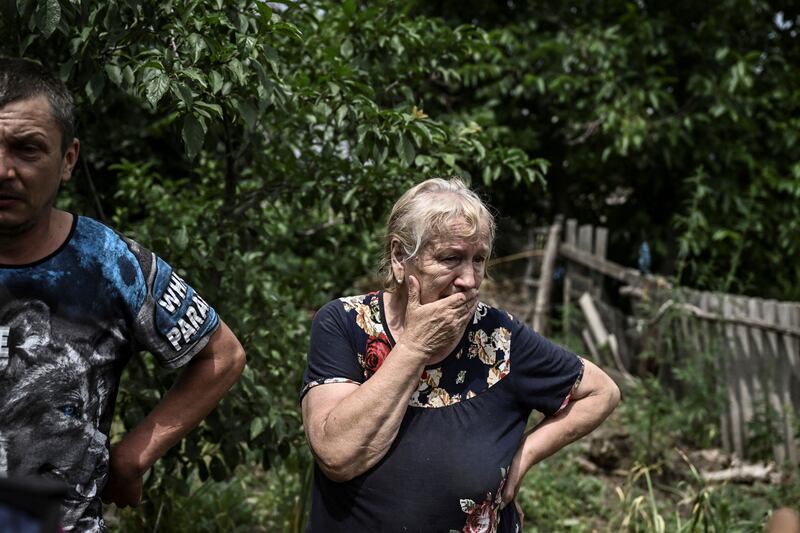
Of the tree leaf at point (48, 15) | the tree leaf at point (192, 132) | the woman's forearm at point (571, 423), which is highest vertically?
the tree leaf at point (48, 15)

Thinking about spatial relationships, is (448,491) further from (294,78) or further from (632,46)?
(632,46)

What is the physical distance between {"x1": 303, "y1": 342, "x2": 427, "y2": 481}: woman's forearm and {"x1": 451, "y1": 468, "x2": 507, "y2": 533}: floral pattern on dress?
260mm

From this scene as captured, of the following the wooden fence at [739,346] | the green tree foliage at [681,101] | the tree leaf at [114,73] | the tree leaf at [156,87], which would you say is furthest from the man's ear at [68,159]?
the green tree foliage at [681,101]

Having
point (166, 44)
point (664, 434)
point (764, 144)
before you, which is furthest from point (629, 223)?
point (166, 44)

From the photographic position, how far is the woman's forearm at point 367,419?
79.4 inches

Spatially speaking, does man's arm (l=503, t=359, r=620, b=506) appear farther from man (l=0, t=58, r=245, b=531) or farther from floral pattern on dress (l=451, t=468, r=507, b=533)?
man (l=0, t=58, r=245, b=531)

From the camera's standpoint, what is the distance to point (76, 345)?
1699mm

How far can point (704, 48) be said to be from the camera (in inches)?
281

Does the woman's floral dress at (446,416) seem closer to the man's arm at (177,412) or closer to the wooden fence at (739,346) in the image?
the man's arm at (177,412)

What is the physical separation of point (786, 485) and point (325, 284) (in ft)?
9.26

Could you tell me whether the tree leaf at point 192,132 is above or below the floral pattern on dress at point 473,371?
above

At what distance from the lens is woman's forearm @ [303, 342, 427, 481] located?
2018mm

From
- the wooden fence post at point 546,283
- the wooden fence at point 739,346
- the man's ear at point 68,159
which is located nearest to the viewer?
the man's ear at point 68,159

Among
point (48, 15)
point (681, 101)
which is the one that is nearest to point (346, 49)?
point (48, 15)
